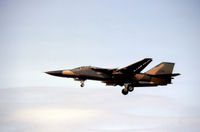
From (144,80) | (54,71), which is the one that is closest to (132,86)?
(144,80)

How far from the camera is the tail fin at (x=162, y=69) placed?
39.8m

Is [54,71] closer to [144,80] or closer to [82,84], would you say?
[82,84]

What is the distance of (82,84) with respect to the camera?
36.1m

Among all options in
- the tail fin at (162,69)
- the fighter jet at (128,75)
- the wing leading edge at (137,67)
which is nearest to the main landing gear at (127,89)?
the fighter jet at (128,75)

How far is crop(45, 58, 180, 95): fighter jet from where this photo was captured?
1436 inches

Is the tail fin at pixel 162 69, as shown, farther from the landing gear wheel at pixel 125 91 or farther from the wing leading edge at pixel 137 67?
the landing gear wheel at pixel 125 91

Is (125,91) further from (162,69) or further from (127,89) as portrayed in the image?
(162,69)

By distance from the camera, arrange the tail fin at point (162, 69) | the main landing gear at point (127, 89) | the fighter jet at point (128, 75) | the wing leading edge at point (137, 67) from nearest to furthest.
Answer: the wing leading edge at point (137, 67) → the fighter jet at point (128, 75) → the main landing gear at point (127, 89) → the tail fin at point (162, 69)

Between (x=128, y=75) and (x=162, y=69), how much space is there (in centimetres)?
583

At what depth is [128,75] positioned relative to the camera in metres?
37.9

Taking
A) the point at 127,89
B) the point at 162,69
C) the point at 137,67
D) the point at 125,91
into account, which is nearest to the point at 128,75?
the point at 137,67

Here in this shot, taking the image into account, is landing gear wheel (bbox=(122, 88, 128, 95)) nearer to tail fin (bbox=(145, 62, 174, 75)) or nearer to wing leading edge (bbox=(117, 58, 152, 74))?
wing leading edge (bbox=(117, 58, 152, 74))

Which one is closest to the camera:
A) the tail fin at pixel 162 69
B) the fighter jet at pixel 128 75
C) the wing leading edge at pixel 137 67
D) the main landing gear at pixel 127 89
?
the wing leading edge at pixel 137 67

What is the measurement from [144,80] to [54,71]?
13.0m
